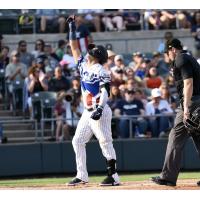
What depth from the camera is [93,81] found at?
448 inches

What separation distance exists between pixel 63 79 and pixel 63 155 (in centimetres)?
183

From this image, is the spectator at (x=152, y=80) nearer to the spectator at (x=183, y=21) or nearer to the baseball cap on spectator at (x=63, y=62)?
the baseball cap on spectator at (x=63, y=62)

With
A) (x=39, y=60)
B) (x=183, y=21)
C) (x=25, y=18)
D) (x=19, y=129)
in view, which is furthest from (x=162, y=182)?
(x=183, y=21)

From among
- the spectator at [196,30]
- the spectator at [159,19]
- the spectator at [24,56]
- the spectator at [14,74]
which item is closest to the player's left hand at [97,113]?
the spectator at [14,74]

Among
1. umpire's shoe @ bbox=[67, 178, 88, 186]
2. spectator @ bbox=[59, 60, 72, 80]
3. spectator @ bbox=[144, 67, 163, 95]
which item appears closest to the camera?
umpire's shoe @ bbox=[67, 178, 88, 186]

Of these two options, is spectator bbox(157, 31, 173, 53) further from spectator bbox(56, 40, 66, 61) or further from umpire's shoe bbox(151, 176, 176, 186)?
umpire's shoe bbox(151, 176, 176, 186)

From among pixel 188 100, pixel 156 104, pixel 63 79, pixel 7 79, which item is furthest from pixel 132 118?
pixel 188 100

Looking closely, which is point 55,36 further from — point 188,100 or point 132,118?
point 188,100

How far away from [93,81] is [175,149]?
1.44 meters

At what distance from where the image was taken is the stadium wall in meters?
17.8

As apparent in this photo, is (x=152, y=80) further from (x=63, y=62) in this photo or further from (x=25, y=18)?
(x=25, y=18)

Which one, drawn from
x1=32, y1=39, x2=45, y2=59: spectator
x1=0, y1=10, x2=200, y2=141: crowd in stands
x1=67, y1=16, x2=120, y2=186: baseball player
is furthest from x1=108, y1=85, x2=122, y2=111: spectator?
x1=67, y1=16, x2=120, y2=186: baseball player

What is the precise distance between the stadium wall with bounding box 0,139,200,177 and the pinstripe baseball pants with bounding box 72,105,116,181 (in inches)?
253
